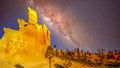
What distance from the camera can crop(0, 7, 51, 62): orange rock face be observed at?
16.8 meters

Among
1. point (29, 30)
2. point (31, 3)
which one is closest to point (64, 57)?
point (29, 30)

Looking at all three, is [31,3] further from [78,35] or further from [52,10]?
[78,35]

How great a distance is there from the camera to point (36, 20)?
1748 centimetres

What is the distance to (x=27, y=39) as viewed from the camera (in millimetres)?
17031

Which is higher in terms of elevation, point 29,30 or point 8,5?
point 8,5

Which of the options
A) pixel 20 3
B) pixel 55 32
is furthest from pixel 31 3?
pixel 55 32

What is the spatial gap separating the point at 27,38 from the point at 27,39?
6 cm

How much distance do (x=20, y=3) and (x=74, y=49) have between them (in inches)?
158

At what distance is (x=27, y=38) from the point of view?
17047mm

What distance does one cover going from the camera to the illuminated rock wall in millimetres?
16750

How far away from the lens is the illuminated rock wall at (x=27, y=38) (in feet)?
55.0

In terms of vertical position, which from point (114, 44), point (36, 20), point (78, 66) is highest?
point (36, 20)

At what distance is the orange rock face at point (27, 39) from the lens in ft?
55.0

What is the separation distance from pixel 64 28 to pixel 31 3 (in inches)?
93.4
